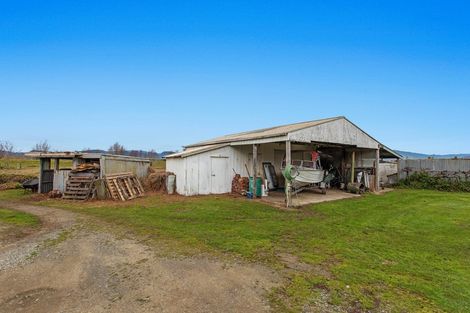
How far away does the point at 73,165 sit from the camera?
47.4 feet

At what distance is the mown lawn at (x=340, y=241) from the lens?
370 cm

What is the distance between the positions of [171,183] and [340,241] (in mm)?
9988

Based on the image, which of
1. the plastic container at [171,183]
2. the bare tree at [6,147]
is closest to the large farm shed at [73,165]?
the plastic container at [171,183]

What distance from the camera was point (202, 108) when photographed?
2748cm

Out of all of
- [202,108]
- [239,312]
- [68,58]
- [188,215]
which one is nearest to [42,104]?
[68,58]

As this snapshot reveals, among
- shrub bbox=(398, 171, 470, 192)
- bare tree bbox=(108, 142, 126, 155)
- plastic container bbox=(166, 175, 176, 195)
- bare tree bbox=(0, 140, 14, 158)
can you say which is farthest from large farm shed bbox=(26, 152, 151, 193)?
bare tree bbox=(0, 140, 14, 158)

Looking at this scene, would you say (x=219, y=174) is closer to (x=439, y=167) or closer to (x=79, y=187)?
(x=79, y=187)

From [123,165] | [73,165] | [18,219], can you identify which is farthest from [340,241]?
[73,165]

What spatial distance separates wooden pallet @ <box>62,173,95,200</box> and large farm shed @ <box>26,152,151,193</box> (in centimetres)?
51

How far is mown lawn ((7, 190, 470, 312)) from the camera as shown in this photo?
370 centimetres

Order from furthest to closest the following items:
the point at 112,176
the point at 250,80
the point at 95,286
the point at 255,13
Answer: the point at 250,80
the point at 255,13
the point at 112,176
the point at 95,286

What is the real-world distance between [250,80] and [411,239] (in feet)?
59.6

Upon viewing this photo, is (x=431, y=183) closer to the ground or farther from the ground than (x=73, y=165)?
closer to the ground

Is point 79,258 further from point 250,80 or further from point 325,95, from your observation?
point 325,95
